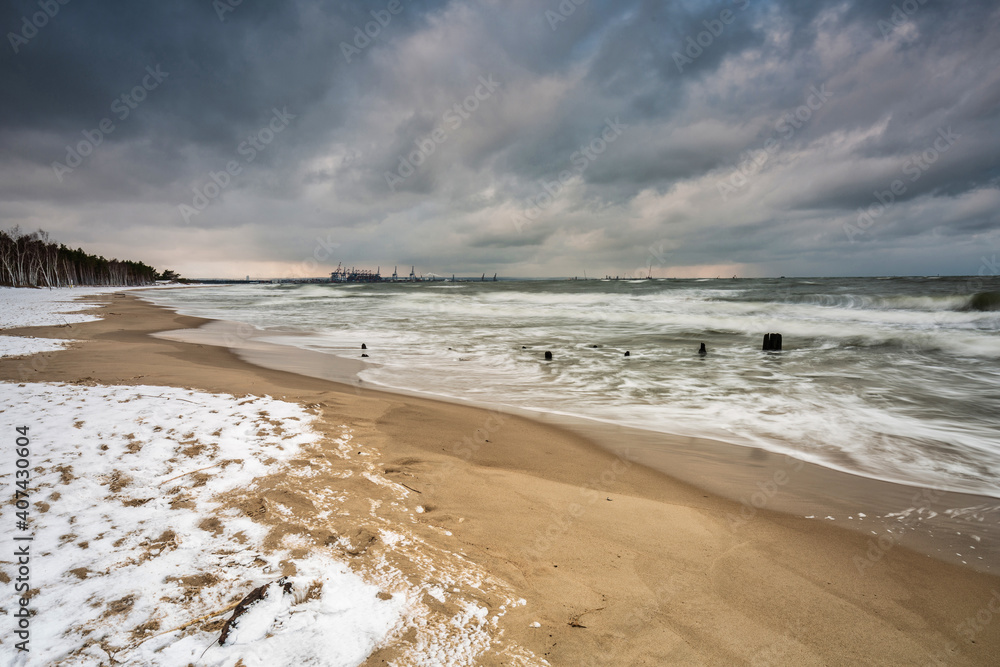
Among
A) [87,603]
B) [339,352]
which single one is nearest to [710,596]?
[87,603]

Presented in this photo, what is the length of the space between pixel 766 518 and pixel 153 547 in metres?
4.18

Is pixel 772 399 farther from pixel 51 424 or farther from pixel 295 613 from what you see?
pixel 51 424

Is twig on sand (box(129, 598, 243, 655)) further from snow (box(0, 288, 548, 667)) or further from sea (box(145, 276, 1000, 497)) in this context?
sea (box(145, 276, 1000, 497))

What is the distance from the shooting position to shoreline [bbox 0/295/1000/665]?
2.08 metres

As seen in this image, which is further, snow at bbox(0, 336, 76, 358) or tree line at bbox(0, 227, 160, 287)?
tree line at bbox(0, 227, 160, 287)

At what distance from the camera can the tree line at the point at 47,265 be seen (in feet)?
209

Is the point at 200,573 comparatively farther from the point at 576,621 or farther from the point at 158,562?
the point at 576,621

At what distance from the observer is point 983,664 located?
2070mm

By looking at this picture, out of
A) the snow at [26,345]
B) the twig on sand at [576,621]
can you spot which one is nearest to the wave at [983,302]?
the twig on sand at [576,621]

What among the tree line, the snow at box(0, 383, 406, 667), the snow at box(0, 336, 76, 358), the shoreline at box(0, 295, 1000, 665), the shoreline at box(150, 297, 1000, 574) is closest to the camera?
the snow at box(0, 383, 406, 667)

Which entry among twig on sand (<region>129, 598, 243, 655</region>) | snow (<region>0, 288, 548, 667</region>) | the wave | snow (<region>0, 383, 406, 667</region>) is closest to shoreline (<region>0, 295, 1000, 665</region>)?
snow (<region>0, 288, 548, 667</region>)

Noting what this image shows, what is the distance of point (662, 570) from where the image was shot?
8.48 feet

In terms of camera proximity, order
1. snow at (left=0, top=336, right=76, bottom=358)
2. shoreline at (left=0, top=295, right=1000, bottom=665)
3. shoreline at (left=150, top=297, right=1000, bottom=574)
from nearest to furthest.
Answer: shoreline at (left=0, top=295, right=1000, bottom=665), shoreline at (left=150, top=297, right=1000, bottom=574), snow at (left=0, top=336, right=76, bottom=358)

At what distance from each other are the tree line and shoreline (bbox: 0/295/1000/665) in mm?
90155
